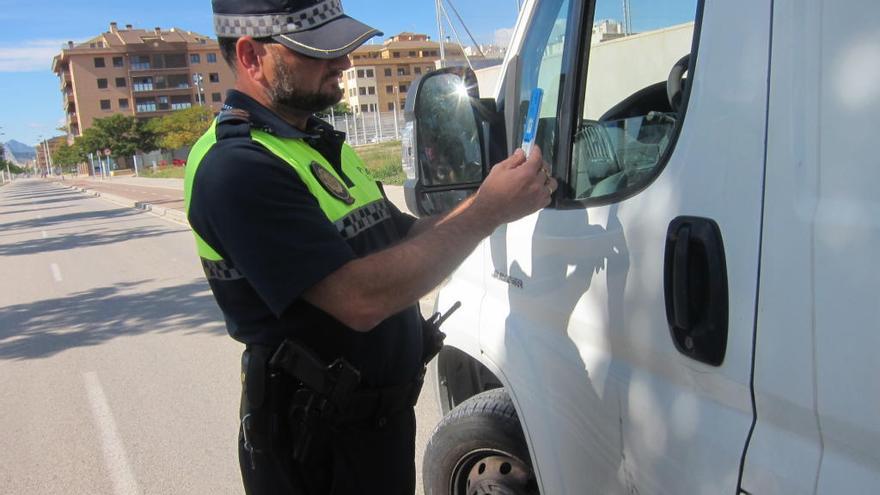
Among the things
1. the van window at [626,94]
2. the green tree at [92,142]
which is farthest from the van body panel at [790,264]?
the green tree at [92,142]

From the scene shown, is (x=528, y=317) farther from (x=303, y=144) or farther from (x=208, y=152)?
(x=208, y=152)

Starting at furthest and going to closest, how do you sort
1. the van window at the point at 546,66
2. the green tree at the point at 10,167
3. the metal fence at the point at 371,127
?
the green tree at the point at 10,167 < the metal fence at the point at 371,127 < the van window at the point at 546,66

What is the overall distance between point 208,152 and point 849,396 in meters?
1.28

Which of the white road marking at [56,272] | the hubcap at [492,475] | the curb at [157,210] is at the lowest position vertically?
the curb at [157,210]

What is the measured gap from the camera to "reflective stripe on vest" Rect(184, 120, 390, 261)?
5.05 ft

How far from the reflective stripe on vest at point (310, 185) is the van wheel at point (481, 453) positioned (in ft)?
2.41

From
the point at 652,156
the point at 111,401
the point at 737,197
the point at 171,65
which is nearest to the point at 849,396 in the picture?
the point at 737,197

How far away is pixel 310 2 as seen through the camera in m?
1.58

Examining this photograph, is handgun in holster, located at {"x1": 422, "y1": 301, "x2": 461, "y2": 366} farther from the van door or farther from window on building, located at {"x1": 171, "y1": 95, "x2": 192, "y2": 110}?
window on building, located at {"x1": 171, "y1": 95, "x2": 192, "y2": 110}

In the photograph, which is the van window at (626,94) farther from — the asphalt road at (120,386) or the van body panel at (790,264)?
the asphalt road at (120,386)

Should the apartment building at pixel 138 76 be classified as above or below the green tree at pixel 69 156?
above

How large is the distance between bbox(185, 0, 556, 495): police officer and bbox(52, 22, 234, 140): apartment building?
9782 cm

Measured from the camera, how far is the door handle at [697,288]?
1.20m

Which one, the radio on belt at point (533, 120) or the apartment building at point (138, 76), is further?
the apartment building at point (138, 76)
